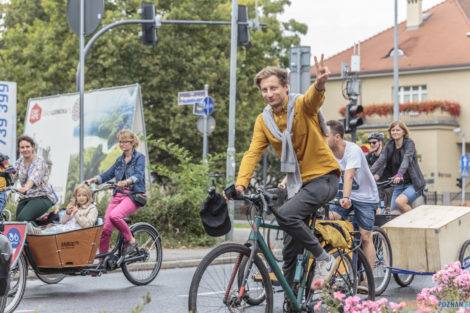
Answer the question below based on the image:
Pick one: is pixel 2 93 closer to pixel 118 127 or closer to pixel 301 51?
pixel 118 127

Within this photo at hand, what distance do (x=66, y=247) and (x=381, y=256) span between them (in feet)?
11.0

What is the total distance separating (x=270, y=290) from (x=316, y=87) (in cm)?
142

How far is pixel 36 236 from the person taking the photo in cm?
795

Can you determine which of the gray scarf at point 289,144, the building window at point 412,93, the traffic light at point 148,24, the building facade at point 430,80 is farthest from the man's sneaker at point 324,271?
the building window at point 412,93

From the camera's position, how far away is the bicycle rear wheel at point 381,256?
8250 millimetres

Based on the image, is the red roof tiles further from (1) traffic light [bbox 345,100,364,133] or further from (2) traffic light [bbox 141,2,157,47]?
(1) traffic light [bbox 345,100,364,133]

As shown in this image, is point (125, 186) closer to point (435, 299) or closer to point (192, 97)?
point (435, 299)

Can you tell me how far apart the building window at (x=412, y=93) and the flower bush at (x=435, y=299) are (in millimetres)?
45094

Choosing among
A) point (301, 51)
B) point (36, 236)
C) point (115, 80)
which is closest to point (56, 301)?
point (36, 236)

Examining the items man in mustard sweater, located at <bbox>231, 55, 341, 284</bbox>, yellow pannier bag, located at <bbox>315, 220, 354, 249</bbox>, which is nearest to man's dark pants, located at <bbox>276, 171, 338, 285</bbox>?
man in mustard sweater, located at <bbox>231, 55, 341, 284</bbox>

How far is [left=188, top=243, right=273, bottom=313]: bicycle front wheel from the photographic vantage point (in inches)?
193

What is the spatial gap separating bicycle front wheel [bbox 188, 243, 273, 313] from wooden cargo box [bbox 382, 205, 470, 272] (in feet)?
10.4

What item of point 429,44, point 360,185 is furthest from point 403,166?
point 429,44

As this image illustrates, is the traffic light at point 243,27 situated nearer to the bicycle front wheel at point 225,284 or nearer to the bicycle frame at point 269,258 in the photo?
the bicycle frame at point 269,258
